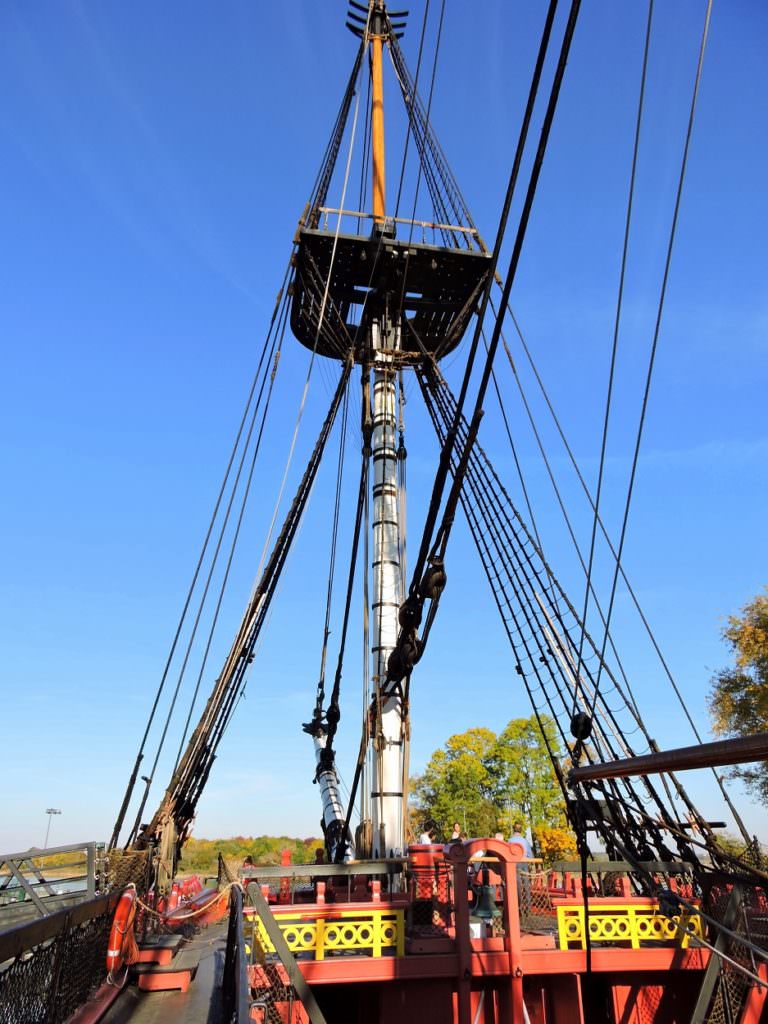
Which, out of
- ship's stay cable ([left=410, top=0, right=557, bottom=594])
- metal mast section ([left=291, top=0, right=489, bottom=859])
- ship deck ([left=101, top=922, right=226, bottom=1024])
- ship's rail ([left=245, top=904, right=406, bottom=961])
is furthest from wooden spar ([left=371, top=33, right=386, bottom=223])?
ship deck ([left=101, top=922, right=226, bottom=1024])

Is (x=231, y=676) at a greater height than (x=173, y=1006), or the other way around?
(x=231, y=676)

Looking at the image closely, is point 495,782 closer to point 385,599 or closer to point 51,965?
point 385,599

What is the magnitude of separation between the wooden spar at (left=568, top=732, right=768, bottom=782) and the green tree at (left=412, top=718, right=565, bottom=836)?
3185cm

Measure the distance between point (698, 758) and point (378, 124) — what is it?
17.6 metres

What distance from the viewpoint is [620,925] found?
7379mm

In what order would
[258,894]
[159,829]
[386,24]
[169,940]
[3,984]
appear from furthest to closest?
1. [386,24]
2. [159,829]
3. [169,940]
4. [258,894]
5. [3,984]

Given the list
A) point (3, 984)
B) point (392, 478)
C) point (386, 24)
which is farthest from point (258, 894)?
point (386, 24)

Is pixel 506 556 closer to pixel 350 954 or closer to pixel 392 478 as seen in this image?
pixel 392 478

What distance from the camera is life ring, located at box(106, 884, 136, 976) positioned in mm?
5445

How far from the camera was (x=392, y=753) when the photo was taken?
982cm

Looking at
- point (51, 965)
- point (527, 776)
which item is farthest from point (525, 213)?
point (527, 776)

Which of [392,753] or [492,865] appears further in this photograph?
[392,753]

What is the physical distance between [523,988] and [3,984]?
21.1 feet

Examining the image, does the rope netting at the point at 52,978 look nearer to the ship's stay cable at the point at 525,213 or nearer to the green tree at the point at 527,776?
the ship's stay cable at the point at 525,213
